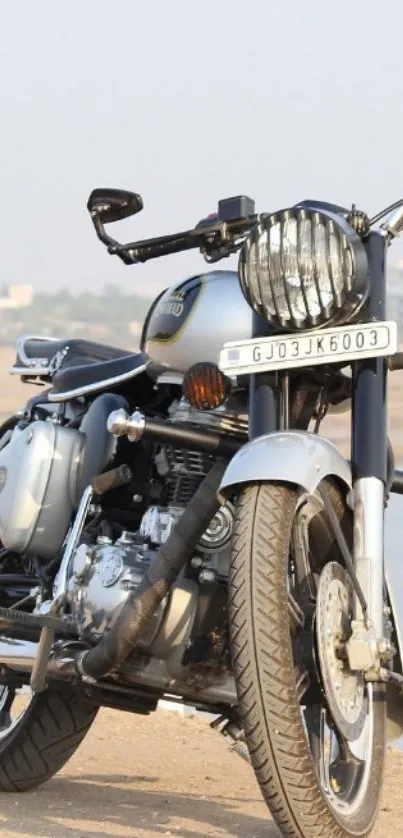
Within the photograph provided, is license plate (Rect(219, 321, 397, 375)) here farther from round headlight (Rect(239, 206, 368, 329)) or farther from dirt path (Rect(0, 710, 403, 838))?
dirt path (Rect(0, 710, 403, 838))

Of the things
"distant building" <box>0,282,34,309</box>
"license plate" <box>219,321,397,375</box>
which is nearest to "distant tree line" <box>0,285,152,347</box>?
"distant building" <box>0,282,34,309</box>

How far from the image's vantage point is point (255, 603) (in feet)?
12.2

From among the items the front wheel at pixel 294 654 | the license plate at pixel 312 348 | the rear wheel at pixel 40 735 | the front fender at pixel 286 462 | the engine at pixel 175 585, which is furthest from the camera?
the rear wheel at pixel 40 735

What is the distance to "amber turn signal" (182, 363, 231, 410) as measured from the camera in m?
4.45

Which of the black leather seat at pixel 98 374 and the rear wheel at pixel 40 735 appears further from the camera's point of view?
the rear wheel at pixel 40 735

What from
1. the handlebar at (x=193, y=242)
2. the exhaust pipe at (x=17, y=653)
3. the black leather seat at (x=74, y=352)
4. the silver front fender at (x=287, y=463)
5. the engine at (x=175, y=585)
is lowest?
the exhaust pipe at (x=17, y=653)

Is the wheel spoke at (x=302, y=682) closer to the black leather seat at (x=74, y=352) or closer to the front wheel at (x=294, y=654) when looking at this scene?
the front wheel at (x=294, y=654)

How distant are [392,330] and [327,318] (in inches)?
6.0

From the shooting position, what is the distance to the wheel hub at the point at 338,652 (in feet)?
12.6

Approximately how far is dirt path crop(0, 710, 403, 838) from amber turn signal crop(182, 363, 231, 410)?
1120mm

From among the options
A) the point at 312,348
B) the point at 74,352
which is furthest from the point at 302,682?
the point at 74,352

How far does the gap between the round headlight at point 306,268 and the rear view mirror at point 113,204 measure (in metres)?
0.68

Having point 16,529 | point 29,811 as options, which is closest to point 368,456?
point 16,529

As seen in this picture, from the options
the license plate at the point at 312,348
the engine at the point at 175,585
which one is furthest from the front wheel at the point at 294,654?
the engine at the point at 175,585
